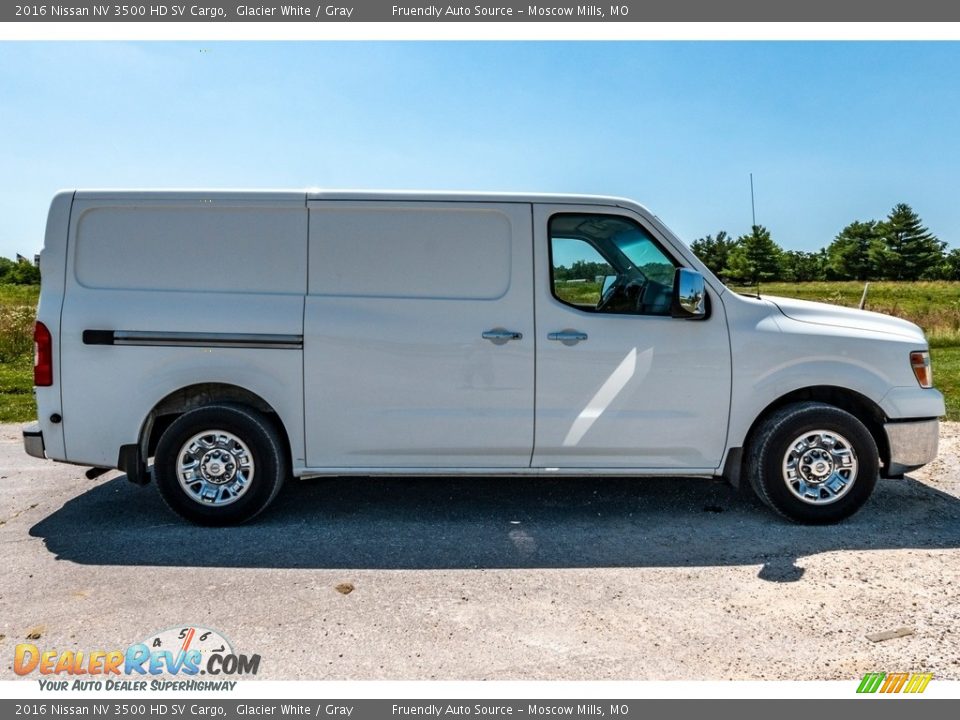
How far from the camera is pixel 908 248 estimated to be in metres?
106

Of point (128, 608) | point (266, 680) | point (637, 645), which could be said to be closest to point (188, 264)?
point (128, 608)

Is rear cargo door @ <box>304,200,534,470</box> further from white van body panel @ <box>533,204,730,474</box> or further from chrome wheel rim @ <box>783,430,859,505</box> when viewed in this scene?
chrome wheel rim @ <box>783,430,859,505</box>

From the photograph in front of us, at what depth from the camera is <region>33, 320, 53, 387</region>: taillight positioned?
447 cm

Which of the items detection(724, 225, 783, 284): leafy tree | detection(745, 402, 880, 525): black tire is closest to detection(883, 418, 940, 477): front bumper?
detection(745, 402, 880, 525): black tire

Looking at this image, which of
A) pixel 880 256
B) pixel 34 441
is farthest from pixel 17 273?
pixel 880 256

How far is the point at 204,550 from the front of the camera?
4.25m

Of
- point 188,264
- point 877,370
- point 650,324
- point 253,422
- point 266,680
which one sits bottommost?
point 266,680

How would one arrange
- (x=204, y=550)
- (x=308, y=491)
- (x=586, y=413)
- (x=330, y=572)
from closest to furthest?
(x=330, y=572), (x=204, y=550), (x=586, y=413), (x=308, y=491)

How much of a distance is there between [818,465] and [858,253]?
122m

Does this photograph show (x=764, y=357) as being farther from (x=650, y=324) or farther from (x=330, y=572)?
(x=330, y=572)

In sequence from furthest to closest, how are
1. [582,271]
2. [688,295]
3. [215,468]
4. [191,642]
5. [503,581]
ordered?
[582,271] < [215,468] < [688,295] < [503,581] < [191,642]

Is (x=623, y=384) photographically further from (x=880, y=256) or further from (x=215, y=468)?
(x=880, y=256)

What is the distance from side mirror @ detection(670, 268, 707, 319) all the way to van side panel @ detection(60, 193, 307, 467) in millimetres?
2384

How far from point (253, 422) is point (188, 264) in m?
1.11
